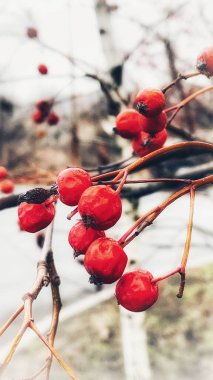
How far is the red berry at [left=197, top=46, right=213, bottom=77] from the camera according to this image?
100 cm

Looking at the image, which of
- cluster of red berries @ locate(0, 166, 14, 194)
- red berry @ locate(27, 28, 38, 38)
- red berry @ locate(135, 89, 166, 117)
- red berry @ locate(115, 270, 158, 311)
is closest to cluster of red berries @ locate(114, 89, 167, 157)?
red berry @ locate(135, 89, 166, 117)

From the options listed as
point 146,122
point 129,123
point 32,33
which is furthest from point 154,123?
point 32,33

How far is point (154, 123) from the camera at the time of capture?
1.05 metres

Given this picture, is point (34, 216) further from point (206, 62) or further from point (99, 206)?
point (206, 62)

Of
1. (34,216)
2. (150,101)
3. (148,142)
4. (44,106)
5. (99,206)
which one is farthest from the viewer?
(44,106)

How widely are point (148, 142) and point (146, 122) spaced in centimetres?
11

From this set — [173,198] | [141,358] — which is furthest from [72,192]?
[141,358]

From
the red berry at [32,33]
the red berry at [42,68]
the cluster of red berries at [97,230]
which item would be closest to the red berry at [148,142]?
the cluster of red berries at [97,230]

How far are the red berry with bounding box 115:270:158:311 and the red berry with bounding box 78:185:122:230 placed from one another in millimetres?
137

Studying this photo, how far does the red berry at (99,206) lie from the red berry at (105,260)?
0.04 metres

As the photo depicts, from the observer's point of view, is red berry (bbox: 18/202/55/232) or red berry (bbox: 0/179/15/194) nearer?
red berry (bbox: 18/202/55/232)

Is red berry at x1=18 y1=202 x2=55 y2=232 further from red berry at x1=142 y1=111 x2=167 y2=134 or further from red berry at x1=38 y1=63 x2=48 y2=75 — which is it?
red berry at x1=38 y1=63 x2=48 y2=75

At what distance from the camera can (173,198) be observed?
74cm

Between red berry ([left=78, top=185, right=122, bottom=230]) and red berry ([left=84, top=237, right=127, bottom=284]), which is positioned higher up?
red berry ([left=78, top=185, right=122, bottom=230])
